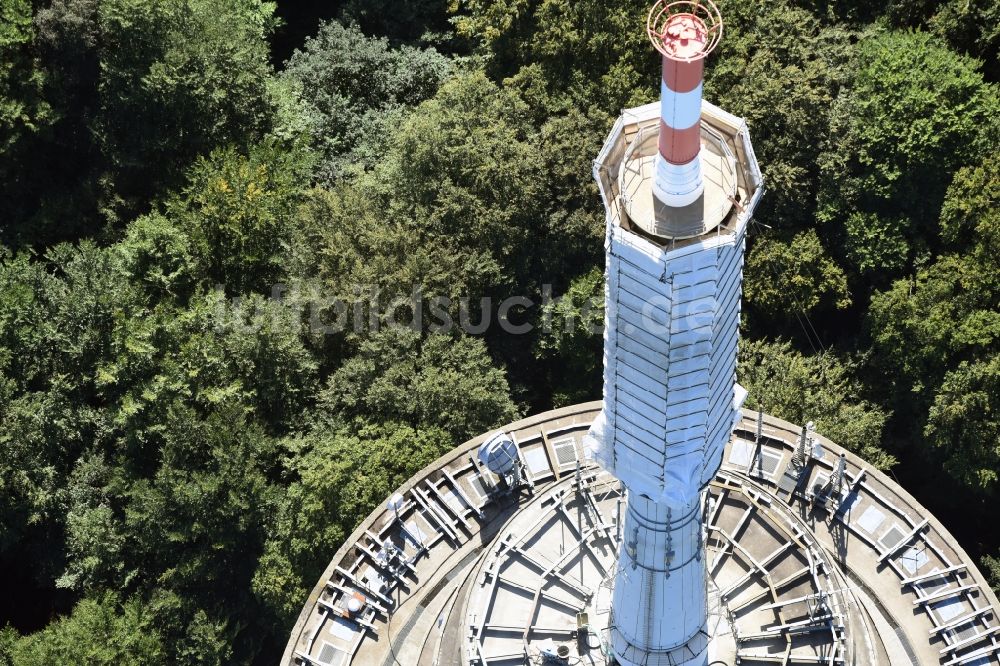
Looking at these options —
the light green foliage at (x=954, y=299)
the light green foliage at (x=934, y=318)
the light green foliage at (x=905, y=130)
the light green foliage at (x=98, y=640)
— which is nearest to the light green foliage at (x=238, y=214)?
the light green foliage at (x=98, y=640)

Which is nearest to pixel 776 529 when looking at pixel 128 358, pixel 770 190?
pixel 770 190

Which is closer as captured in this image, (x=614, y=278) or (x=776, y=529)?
(x=614, y=278)

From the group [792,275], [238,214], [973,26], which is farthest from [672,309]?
[973,26]

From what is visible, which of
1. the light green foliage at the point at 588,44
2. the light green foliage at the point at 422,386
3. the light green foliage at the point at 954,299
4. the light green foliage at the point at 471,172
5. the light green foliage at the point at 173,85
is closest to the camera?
the light green foliage at the point at 954,299

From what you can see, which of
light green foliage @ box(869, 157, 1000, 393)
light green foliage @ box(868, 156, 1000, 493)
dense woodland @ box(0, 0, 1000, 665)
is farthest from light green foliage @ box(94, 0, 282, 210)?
light green foliage @ box(868, 156, 1000, 493)

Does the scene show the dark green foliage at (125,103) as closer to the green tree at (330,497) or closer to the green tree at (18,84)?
the green tree at (18,84)

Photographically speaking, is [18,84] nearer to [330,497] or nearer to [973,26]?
[330,497]

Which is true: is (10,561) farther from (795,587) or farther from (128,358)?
(795,587)

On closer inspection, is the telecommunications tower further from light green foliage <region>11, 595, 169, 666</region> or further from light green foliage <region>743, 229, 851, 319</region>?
light green foliage <region>11, 595, 169, 666</region>
